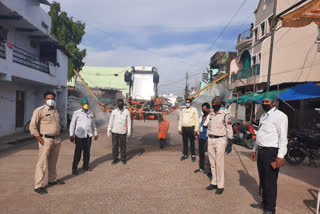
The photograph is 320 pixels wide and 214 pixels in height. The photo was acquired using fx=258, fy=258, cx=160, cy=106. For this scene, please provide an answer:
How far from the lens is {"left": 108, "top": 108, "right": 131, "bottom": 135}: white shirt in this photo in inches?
281

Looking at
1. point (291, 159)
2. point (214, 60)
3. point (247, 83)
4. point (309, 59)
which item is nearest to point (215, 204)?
point (291, 159)

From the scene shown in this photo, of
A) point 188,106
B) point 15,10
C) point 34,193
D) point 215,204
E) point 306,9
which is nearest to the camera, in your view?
point 215,204

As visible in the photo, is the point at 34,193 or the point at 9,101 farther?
the point at 9,101

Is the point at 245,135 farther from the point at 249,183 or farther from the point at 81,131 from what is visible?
the point at 81,131

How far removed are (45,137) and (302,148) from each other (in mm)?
6946

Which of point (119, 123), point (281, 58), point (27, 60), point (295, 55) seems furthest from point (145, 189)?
point (281, 58)

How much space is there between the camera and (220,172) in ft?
16.1

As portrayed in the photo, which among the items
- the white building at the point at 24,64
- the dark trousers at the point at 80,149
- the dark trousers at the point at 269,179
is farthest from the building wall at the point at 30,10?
the dark trousers at the point at 269,179

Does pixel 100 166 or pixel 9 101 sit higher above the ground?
pixel 9 101

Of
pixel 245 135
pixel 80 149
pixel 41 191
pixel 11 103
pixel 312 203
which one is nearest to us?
pixel 312 203

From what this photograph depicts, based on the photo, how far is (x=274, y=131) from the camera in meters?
4.00

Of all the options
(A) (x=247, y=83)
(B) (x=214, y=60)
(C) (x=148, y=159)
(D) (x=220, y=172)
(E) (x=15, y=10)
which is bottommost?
(C) (x=148, y=159)

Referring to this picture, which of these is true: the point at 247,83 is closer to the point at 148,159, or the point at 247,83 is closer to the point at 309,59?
the point at 309,59

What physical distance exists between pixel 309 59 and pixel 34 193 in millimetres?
15261
